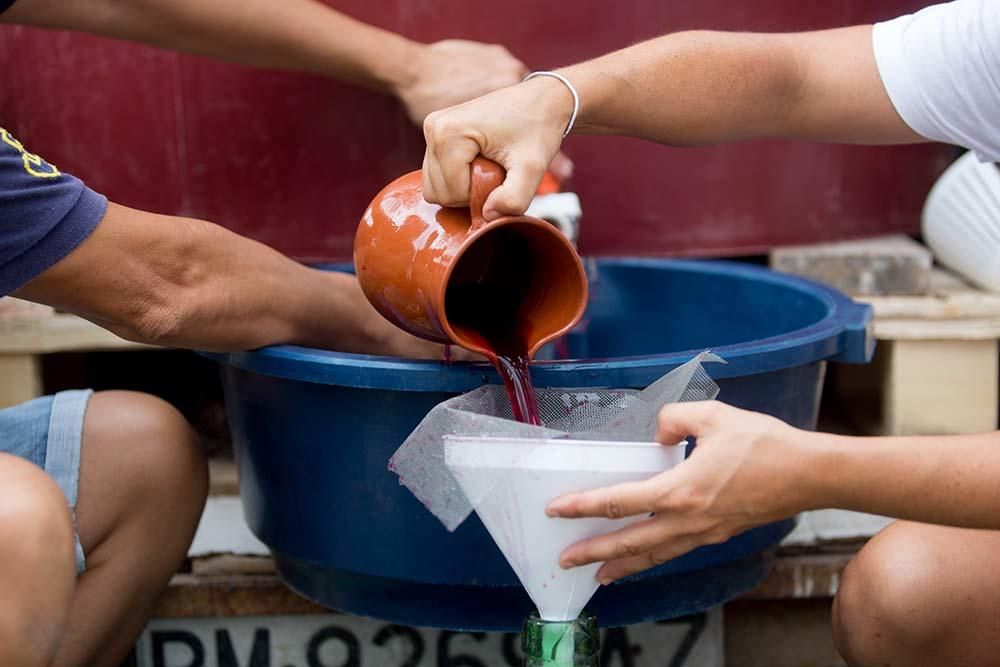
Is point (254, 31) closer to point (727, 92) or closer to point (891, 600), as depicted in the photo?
point (727, 92)

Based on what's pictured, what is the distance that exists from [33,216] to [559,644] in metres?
0.66

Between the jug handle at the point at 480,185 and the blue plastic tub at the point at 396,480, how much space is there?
0.18m

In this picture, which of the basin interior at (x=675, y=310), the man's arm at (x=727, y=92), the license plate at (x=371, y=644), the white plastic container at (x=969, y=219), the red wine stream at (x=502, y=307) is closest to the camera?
the red wine stream at (x=502, y=307)

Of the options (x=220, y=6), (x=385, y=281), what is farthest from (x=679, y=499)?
(x=220, y=6)

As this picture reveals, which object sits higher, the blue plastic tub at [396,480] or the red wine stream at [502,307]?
the red wine stream at [502,307]

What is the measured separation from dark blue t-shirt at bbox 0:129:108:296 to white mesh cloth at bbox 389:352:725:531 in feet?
1.31

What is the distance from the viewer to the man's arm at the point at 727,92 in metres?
1.41

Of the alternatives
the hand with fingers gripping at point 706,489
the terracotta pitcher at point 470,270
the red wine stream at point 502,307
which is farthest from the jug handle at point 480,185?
the hand with fingers gripping at point 706,489

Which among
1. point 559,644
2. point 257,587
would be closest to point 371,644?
point 257,587

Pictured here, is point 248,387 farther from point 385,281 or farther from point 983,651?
point 983,651

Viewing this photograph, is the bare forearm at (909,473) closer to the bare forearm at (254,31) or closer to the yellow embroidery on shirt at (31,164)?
the yellow embroidery on shirt at (31,164)

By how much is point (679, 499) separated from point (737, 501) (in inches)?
2.2

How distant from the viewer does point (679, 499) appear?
1.06m

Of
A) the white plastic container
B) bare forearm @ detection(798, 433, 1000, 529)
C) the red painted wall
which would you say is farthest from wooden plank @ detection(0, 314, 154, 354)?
the white plastic container
